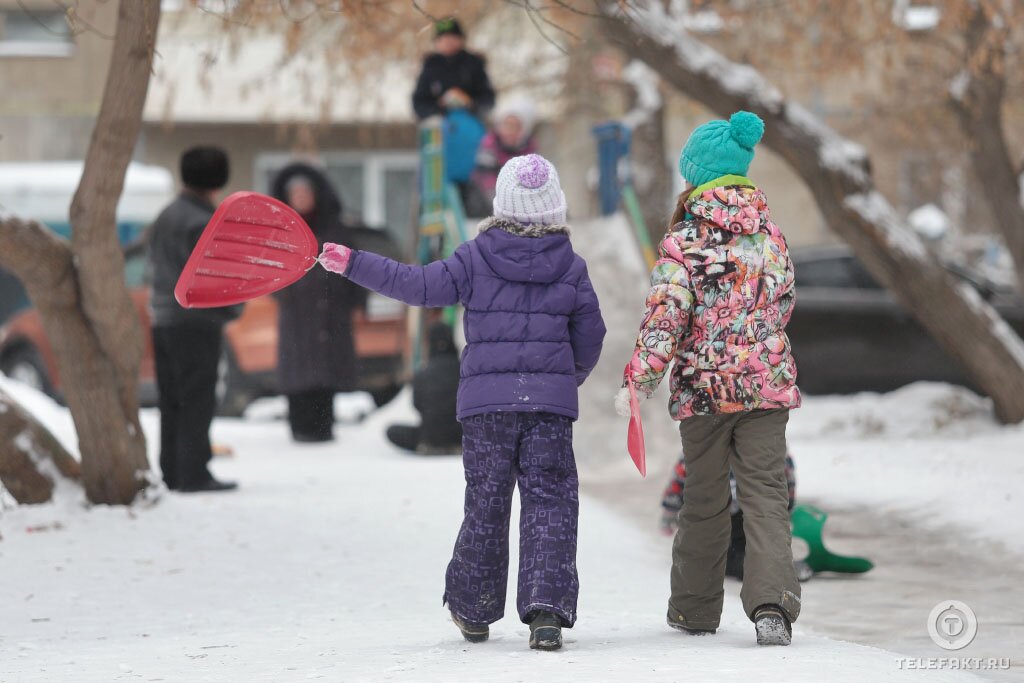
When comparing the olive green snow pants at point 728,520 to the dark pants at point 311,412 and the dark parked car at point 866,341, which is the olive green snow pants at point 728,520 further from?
the dark parked car at point 866,341

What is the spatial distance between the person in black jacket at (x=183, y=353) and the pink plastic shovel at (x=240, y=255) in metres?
3.21

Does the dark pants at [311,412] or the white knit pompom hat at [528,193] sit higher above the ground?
the white knit pompom hat at [528,193]

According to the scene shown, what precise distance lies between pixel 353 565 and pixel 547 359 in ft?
7.28

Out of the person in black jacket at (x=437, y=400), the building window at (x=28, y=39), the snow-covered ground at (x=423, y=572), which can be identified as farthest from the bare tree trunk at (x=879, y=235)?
the building window at (x=28, y=39)

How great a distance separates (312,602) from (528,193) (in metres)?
2.00

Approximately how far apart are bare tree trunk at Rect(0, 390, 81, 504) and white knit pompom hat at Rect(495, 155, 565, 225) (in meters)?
3.13

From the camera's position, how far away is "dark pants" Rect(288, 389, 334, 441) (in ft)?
37.8

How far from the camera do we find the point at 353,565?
6.61m

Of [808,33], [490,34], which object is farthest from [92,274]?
[490,34]

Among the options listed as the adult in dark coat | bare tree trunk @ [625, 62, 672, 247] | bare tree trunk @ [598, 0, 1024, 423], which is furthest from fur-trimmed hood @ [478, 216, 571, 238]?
bare tree trunk @ [625, 62, 672, 247]

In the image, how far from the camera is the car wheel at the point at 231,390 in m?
13.3

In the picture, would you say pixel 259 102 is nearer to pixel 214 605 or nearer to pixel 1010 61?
pixel 1010 61

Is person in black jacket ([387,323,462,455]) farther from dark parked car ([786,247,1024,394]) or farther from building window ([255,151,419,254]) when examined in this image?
building window ([255,151,419,254])

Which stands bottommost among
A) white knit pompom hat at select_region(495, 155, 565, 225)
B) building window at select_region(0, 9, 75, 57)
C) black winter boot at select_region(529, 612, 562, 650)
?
black winter boot at select_region(529, 612, 562, 650)
